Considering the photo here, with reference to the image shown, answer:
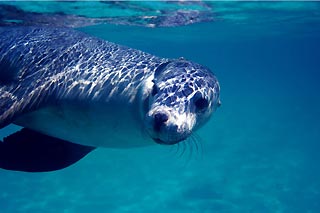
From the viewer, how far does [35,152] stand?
5.41 m

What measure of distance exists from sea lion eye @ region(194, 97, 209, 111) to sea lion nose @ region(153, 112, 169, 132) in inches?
26.7

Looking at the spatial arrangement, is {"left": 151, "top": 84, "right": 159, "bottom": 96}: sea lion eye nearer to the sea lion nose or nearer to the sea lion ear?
the sea lion ear

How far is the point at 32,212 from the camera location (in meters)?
14.5

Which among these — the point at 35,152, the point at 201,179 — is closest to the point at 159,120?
the point at 35,152

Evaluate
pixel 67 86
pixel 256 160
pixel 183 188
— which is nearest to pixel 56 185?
pixel 183 188

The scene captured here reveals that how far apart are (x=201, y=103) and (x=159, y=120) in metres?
0.84

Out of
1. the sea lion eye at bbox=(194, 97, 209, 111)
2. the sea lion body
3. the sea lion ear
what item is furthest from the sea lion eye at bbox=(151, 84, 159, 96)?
the sea lion eye at bbox=(194, 97, 209, 111)

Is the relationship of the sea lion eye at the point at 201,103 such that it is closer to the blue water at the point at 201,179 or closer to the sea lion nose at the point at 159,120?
the sea lion nose at the point at 159,120

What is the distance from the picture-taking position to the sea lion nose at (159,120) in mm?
3601

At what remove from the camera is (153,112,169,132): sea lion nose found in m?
3.60

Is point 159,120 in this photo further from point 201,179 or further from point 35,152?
point 201,179

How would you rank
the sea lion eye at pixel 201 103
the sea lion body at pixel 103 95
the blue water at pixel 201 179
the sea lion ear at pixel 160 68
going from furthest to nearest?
the blue water at pixel 201 179 → the sea lion ear at pixel 160 68 → the sea lion eye at pixel 201 103 → the sea lion body at pixel 103 95

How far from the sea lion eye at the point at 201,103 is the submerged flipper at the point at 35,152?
2265 millimetres

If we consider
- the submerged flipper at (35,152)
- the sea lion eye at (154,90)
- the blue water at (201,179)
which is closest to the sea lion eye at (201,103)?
the sea lion eye at (154,90)
